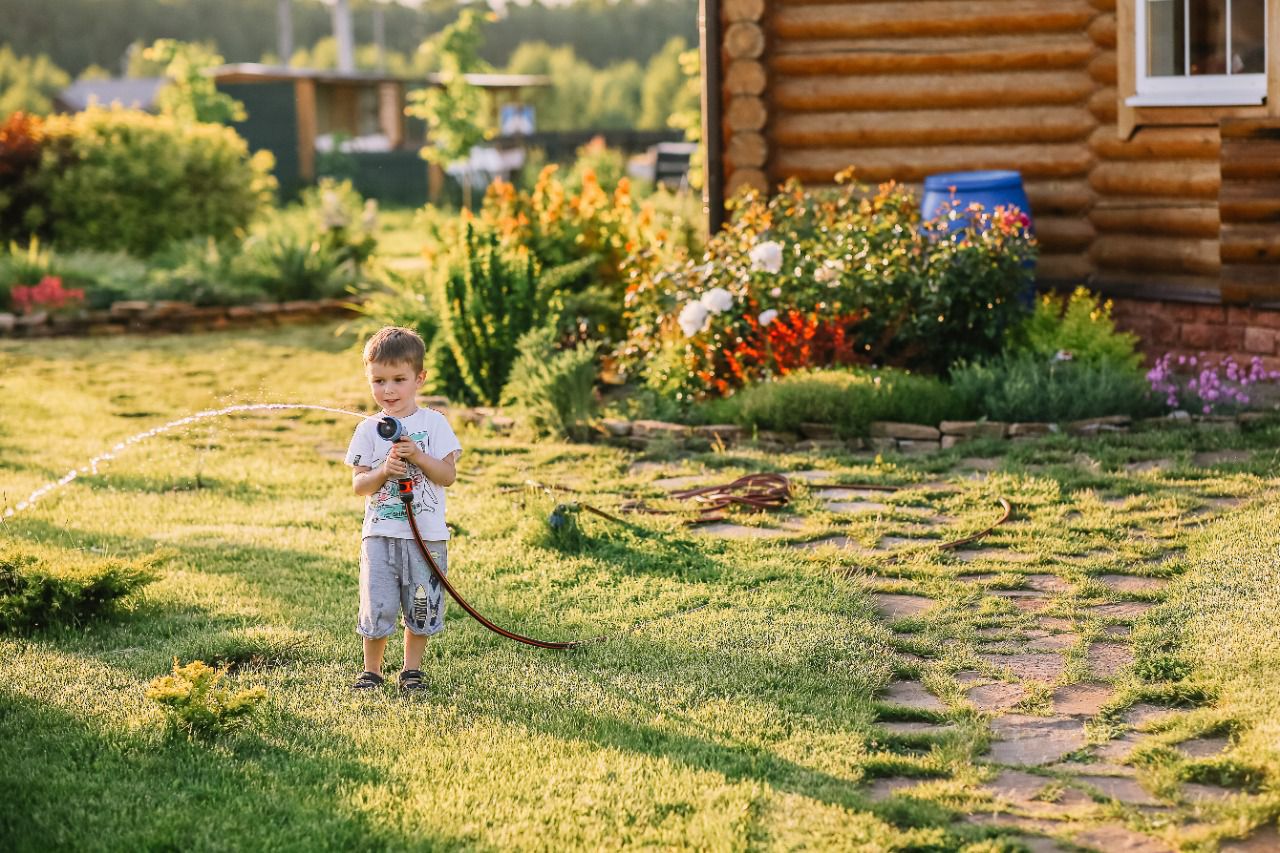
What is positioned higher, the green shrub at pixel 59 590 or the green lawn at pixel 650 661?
the green shrub at pixel 59 590

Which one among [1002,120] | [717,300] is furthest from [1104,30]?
[717,300]

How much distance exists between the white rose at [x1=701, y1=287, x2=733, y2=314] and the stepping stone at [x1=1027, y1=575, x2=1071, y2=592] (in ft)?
11.4

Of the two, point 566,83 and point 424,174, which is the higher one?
point 566,83

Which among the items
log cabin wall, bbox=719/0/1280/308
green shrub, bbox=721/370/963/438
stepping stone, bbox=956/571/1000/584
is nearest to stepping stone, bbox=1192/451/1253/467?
green shrub, bbox=721/370/963/438

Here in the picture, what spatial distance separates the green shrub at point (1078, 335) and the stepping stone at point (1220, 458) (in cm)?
123

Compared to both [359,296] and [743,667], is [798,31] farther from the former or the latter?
[743,667]

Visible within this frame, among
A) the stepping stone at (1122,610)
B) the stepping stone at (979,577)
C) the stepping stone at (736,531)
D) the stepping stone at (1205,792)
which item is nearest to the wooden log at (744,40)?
the stepping stone at (736,531)

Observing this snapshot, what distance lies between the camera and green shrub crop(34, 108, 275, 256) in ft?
57.2

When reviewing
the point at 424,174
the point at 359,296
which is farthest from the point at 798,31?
the point at 424,174

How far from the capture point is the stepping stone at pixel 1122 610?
17.2 feet

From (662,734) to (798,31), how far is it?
25.8ft

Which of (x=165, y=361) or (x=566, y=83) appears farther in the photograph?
(x=566, y=83)

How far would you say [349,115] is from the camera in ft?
143

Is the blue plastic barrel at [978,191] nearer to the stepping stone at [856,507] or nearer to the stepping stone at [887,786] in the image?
the stepping stone at [856,507]
